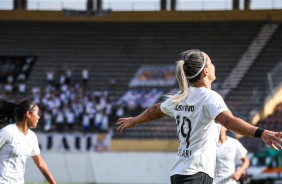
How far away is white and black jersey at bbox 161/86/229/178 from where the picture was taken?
604 centimetres

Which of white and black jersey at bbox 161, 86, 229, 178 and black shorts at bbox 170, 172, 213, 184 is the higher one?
white and black jersey at bbox 161, 86, 229, 178

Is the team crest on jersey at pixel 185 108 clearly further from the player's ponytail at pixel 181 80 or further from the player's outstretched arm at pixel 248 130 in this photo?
the player's outstretched arm at pixel 248 130

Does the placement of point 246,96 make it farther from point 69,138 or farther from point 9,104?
point 9,104

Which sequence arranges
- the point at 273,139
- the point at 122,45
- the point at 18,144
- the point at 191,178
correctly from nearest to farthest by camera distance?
the point at 273,139
the point at 191,178
the point at 18,144
the point at 122,45

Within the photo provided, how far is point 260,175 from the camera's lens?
23641 millimetres

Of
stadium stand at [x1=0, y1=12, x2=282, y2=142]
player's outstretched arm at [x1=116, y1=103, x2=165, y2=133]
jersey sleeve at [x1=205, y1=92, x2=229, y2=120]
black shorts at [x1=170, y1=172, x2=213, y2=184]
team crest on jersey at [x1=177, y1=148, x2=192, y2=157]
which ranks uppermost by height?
jersey sleeve at [x1=205, y1=92, x2=229, y2=120]

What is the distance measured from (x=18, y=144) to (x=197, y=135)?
3.29m

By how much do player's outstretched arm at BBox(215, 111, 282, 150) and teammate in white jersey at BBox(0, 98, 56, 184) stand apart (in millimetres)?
3518

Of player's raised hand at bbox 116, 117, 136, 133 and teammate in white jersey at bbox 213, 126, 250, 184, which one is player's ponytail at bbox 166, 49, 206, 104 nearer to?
player's raised hand at bbox 116, 117, 136, 133

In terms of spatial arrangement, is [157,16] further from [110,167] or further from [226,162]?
[226,162]

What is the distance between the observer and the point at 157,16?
3906cm

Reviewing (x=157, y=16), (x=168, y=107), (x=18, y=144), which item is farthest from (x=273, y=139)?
(x=157, y=16)

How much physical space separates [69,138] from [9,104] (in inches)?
871

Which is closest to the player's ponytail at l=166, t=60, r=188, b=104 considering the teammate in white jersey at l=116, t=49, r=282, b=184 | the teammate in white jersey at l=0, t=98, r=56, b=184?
the teammate in white jersey at l=116, t=49, r=282, b=184
